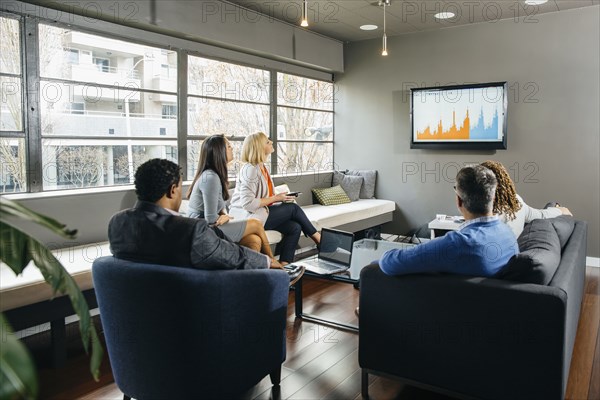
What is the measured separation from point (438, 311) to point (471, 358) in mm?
225

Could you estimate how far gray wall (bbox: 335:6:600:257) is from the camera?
4.92 metres

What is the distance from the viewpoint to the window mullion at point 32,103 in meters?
3.30

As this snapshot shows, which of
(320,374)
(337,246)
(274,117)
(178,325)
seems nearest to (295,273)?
(320,374)

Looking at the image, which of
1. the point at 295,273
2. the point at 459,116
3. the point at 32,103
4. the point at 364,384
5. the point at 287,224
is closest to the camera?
the point at 364,384

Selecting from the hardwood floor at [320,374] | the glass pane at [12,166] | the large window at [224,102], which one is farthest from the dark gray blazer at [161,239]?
the large window at [224,102]

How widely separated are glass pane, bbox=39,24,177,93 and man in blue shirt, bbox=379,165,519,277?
2.74 m

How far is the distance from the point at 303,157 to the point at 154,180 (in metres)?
4.20

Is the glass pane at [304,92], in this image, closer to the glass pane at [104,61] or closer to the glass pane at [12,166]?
the glass pane at [104,61]

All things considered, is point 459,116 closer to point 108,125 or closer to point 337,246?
point 337,246

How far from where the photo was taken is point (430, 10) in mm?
4957

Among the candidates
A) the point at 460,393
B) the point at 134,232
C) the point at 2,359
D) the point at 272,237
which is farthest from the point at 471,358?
the point at 272,237

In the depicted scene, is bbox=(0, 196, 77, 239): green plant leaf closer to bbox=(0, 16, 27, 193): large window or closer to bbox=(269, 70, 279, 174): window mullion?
bbox=(0, 16, 27, 193): large window

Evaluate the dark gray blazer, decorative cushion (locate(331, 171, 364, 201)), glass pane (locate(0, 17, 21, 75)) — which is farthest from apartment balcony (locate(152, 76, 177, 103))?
decorative cushion (locate(331, 171, 364, 201))

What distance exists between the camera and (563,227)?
2975mm
